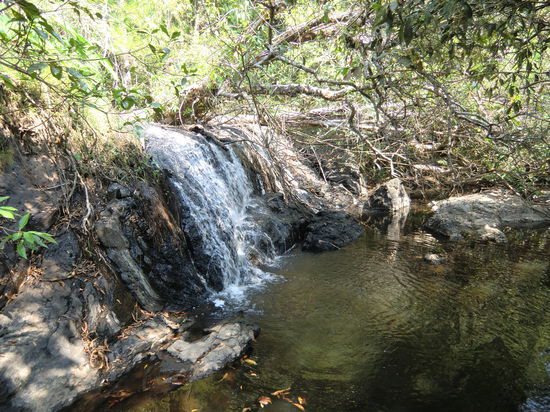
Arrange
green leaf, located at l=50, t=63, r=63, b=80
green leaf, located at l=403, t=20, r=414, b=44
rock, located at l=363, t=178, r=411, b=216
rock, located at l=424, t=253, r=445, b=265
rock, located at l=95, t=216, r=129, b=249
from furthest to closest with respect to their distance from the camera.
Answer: rock, located at l=363, t=178, r=411, b=216, rock, located at l=424, t=253, r=445, b=265, rock, located at l=95, t=216, r=129, b=249, green leaf, located at l=50, t=63, r=63, b=80, green leaf, located at l=403, t=20, r=414, b=44

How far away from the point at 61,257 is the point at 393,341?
3923 mm

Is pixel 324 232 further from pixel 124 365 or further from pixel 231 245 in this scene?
pixel 124 365

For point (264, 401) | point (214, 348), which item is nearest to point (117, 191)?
point (214, 348)

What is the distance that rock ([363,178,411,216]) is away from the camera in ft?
35.2

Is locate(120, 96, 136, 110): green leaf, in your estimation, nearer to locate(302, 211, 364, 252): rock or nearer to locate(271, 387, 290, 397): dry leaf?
locate(271, 387, 290, 397): dry leaf

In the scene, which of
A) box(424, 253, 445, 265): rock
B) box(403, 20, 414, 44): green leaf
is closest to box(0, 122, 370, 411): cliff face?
box(403, 20, 414, 44): green leaf

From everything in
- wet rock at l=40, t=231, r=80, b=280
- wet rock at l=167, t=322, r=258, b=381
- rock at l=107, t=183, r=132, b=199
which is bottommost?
wet rock at l=167, t=322, r=258, b=381

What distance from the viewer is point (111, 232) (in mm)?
4129

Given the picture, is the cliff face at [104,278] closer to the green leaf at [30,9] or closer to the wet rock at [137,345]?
the wet rock at [137,345]

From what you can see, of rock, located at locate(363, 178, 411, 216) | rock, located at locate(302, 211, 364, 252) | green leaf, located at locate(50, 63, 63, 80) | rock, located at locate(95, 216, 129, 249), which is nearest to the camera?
green leaf, located at locate(50, 63, 63, 80)

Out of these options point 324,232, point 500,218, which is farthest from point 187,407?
point 500,218

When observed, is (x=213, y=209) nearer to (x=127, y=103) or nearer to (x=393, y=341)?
(x=127, y=103)

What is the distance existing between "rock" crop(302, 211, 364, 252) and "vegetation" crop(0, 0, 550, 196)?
2.24 meters

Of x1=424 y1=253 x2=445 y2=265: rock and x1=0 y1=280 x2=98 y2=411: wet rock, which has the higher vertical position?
x1=0 y1=280 x2=98 y2=411: wet rock
